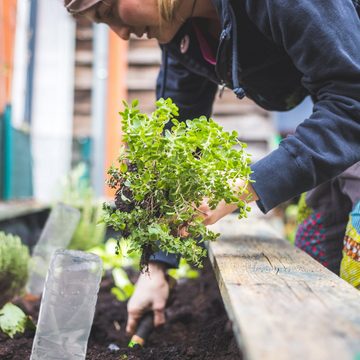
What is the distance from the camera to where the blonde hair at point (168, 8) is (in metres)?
1.87

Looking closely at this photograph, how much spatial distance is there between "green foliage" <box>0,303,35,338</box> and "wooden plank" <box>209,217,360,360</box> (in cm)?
71

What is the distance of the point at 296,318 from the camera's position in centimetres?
98

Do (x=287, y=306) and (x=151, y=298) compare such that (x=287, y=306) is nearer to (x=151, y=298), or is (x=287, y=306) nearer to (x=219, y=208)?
(x=219, y=208)

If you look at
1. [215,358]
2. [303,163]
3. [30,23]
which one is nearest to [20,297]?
[215,358]

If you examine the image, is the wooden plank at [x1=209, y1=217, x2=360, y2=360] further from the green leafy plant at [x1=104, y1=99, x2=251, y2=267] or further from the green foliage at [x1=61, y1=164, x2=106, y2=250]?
the green foliage at [x1=61, y1=164, x2=106, y2=250]

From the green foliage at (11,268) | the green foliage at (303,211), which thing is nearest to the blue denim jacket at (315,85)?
the green foliage at (303,211)

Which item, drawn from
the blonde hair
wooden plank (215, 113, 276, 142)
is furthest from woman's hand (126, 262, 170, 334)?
wooden plank (215, 113, 276, 142)

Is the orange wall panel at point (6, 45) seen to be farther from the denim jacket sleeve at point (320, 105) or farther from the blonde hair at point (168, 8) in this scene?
the denim jacket sleeve at point (320, 105)

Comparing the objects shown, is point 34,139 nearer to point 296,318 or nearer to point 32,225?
point 32,225

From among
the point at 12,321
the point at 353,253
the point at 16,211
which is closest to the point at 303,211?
the point at 353,253

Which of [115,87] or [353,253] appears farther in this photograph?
[115,87]

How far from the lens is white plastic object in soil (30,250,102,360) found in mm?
1498

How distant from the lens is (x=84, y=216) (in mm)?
3639

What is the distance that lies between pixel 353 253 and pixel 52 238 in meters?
1.54
